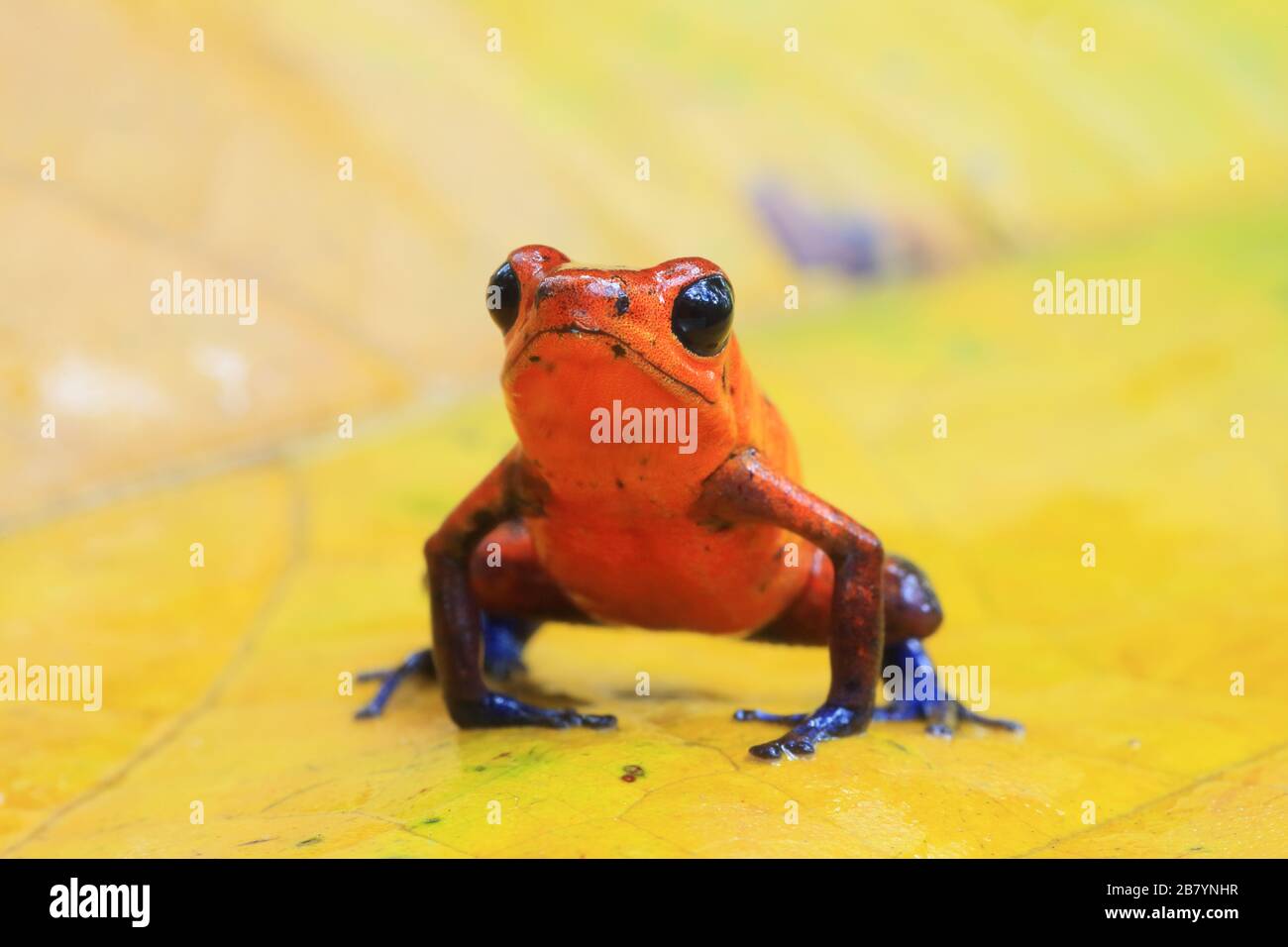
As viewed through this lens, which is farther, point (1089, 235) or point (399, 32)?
point (1089, 235)

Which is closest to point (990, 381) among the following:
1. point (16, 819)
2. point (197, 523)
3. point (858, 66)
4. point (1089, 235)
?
point (1089, 235)

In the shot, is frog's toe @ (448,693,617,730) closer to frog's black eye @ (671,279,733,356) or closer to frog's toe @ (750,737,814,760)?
frog's toe @ (750,737,814,760)

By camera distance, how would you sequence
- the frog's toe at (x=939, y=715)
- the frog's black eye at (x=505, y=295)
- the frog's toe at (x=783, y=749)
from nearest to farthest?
the frog's toe at (x=783, y=749) → the frog's black eye at (x=505, y=295) → the frog's toe at (x=939, y=715)

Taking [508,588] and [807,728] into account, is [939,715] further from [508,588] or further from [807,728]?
[508,588]

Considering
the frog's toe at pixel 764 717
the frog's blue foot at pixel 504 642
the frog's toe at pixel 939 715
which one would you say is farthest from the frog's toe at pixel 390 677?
the frog's toe at pixel 939 715

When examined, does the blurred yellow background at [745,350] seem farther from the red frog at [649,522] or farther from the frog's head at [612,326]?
the frog's head at [612,326]

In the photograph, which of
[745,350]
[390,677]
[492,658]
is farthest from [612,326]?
[745,350]
